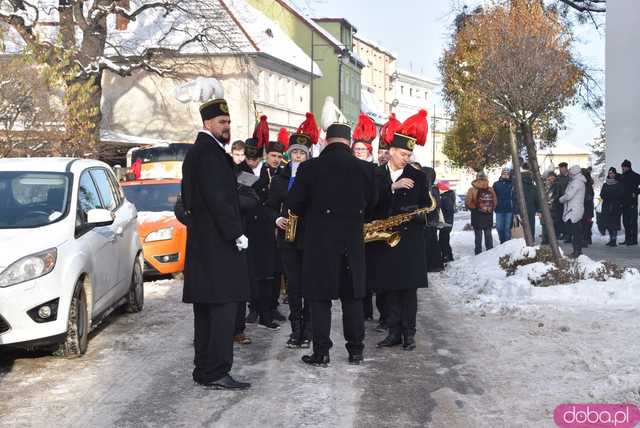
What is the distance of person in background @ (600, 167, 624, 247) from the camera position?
21359mm

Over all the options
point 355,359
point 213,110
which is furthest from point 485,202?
point 213,110

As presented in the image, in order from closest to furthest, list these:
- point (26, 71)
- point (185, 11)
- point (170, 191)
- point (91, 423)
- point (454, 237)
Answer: point (91, 423) < point (170, 191) < point (26, 71) < point (454, 237) < point (185, 11)

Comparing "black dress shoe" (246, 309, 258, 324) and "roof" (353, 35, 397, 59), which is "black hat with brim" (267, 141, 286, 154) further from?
"roof" (353, 35, 397, 59)

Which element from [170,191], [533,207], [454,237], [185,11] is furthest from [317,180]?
[185,11]

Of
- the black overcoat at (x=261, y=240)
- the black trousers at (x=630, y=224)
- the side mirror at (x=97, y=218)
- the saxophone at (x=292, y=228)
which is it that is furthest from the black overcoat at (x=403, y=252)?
the black trousers at (x=630, y=224)

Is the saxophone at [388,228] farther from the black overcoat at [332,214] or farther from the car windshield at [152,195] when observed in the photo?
the car windshield at [152,195]

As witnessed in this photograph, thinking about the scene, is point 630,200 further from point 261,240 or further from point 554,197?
point 261,240

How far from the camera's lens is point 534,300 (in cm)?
1129

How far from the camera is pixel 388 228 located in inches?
330

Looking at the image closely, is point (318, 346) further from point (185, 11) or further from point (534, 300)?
point (185, 11)

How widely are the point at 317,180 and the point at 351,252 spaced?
62 cm

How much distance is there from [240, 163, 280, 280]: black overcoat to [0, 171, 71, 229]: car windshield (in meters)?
1.74

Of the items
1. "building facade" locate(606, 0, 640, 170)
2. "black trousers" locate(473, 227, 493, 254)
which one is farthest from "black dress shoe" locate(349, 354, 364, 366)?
"building facade" locate(606, 0, 640, 170)

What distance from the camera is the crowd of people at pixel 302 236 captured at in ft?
22.0
